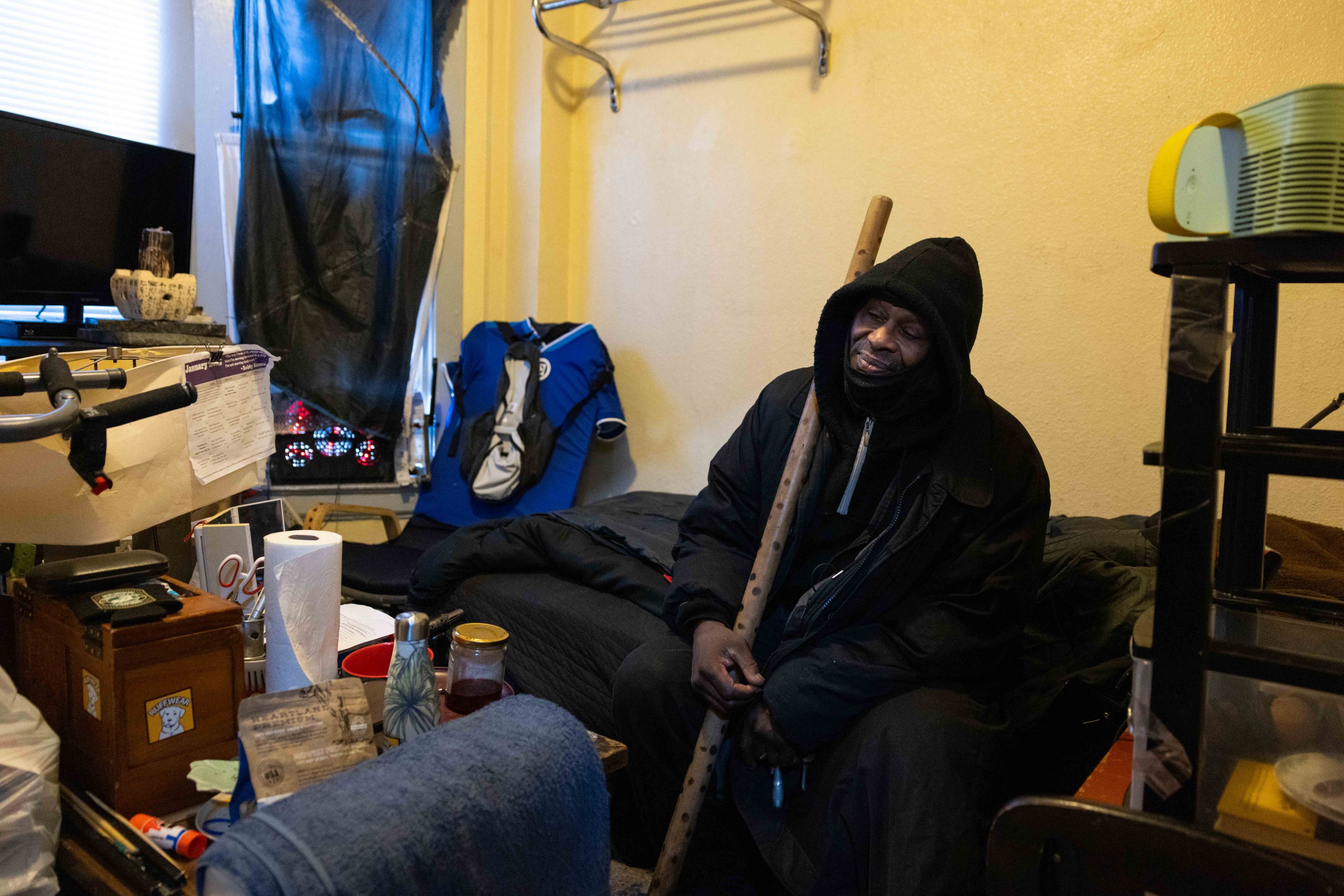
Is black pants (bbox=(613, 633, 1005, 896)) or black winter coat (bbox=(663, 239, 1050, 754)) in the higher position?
black winter coat (bbox=(663, 239, 1050, 754))

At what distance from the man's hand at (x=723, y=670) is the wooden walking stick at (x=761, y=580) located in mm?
28

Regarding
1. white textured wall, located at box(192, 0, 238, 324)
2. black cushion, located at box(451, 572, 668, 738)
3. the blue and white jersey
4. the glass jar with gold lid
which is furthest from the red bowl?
white textured wall, located at box(192, 0, 238, 324)

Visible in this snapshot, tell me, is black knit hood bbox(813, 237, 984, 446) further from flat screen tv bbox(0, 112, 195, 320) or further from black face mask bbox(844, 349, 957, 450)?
flat screen tv bbox(0, 112, 195, 320)

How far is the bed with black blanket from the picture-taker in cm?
156

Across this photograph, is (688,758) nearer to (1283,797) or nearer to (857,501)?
(857,501)

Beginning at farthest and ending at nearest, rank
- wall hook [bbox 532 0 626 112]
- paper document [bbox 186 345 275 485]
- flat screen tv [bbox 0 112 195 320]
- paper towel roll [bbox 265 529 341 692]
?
wall hook [bbox 532 0 626 112] → flat screen tv [bbox 0 112 195 320] → paper document [bbox 186 345 275 485] → paper towel roll [bbox 265 529 341 692]

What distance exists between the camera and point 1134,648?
0.84 m

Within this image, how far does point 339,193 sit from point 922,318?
2.21 m

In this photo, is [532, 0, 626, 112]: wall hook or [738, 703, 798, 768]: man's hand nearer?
→ [738, 703, 798, 768]: man's hand

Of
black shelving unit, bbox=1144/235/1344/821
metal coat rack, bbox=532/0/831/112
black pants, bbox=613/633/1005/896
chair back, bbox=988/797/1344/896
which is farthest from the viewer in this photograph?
metal coat rack, bbox=532/0/831/112

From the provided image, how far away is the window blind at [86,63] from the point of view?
269cm

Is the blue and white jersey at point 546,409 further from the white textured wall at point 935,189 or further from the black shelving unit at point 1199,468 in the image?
the black shelving unit at point 1199,468

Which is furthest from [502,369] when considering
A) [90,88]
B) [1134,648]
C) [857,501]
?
[1134,648]

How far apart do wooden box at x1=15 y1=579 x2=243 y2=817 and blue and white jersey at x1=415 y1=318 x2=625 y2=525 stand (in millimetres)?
1909
